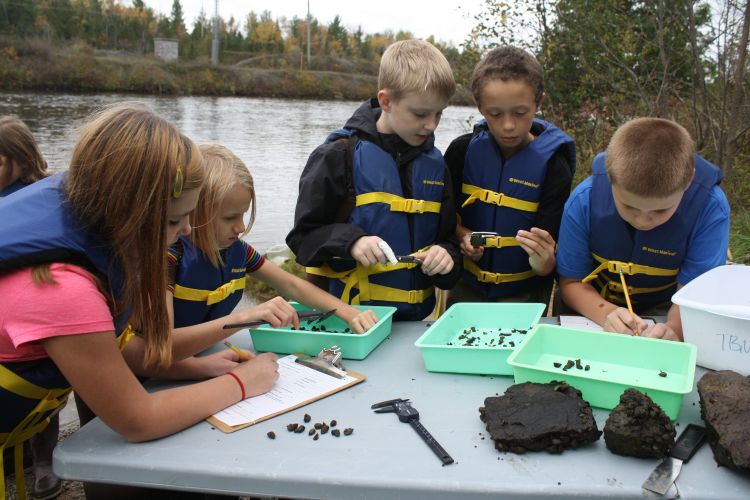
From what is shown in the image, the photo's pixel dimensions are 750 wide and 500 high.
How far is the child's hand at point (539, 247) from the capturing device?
252cm

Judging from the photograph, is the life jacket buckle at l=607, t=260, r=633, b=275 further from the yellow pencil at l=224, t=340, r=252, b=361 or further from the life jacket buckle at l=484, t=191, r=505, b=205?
the yellow pencil at l=224, t=340, r=252, b=361

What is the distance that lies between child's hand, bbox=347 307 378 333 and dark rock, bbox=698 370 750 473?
37.3 inches

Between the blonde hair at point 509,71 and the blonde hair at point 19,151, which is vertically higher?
the blonde hair at point 509,71

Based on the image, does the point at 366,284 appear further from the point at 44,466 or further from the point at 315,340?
the point at 44,466

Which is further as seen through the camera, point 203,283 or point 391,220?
point 391,220

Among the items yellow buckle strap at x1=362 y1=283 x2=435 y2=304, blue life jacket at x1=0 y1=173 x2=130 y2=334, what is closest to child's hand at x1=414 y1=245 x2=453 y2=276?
yellow buckle strap at x1=362 y1=283 x2=435 y2=304

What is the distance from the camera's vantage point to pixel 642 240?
243 cm

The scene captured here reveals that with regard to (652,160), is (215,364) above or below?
below

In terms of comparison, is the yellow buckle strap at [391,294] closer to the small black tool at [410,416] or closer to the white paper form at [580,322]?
the white paper form at [580,322]

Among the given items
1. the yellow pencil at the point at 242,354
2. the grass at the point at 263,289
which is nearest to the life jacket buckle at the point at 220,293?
the yellow pencil at the point at 242,354

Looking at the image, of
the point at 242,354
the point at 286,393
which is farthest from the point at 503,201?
the point at 286,393

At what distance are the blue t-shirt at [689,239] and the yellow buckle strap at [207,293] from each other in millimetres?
1232

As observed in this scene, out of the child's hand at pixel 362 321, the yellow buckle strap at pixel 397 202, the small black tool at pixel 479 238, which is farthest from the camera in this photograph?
the small black tool at pixel 479 238

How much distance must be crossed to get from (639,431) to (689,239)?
1.22 metres
